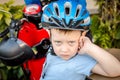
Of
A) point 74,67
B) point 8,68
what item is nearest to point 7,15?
point 8,68

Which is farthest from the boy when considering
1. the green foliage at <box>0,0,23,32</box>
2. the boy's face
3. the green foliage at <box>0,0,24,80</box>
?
the green foliage at <box>0,0,24,80</box>

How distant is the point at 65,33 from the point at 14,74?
195cm

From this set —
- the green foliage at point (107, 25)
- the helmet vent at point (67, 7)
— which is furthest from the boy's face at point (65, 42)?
the green foliage at point (107, 25)

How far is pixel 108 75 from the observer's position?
2.29 metres

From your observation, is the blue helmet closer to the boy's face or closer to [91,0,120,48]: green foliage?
the boy's face

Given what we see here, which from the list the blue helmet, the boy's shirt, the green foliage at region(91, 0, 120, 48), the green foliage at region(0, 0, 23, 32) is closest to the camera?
the blue helmet

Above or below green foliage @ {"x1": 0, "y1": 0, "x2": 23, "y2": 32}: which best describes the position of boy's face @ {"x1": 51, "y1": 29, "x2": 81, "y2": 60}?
above

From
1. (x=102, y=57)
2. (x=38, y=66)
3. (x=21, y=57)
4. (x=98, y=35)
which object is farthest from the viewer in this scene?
(x=98, y=35)

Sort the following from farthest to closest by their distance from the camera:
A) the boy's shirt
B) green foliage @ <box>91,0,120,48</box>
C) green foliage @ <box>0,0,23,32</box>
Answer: green foliage @ <box>91,0,120,48</box> → green foliage @ <box>0,0,23,32</box> → the boy's shirt

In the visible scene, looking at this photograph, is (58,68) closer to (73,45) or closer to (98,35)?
(73,45)

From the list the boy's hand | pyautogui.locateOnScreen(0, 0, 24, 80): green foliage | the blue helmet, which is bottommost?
pyautogui.locateOnScreen(0, 0, 24, 80): green foliage

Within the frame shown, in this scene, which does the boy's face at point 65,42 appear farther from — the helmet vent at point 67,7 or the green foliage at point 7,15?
the green foliage at point 7,15

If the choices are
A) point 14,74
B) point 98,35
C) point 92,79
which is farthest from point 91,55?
point 98,35

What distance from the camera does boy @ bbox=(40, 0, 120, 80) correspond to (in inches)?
87.5
